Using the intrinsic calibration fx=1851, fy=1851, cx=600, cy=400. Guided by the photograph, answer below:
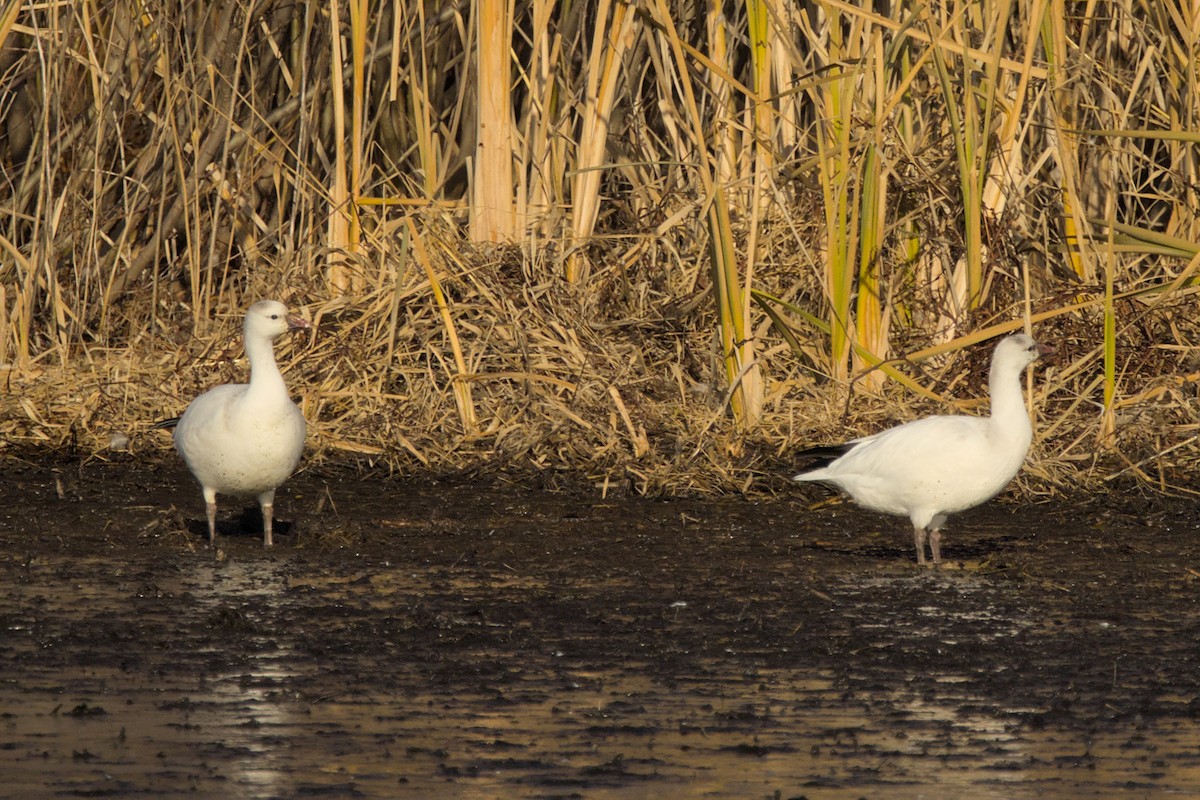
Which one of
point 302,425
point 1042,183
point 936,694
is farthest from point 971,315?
point 936,694

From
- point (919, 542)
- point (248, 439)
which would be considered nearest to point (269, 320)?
point (248, 439)

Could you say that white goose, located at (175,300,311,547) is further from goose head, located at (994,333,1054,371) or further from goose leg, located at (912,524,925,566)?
goose head, located at (994,333,1054,371)

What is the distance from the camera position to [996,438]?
6.04 meters

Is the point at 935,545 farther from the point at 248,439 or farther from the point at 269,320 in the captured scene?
the point at 269,320

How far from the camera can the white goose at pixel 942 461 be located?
5.99m

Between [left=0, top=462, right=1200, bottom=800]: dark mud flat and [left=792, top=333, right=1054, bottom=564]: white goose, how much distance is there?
7.8 inches

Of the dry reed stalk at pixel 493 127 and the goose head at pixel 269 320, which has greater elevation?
the dry reed stalk at pixel 493 127

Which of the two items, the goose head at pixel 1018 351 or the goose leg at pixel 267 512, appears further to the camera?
the goose leg at pixel 267 512

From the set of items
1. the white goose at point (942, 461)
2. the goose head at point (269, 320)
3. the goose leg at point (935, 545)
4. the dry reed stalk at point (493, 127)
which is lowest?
the goose leg at point (935, 545)

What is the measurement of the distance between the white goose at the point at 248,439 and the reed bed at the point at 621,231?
1.33 meters

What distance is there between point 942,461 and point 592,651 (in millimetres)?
1737

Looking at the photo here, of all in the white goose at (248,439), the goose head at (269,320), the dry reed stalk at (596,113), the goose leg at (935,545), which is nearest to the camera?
the goose leg at (935,545)

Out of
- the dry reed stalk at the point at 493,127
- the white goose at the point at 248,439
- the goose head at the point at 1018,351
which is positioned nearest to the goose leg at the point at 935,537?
the goose head at the point at 1018,351

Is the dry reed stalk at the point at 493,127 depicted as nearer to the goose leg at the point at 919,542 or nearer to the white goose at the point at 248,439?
the white goose at the point at 248,439
